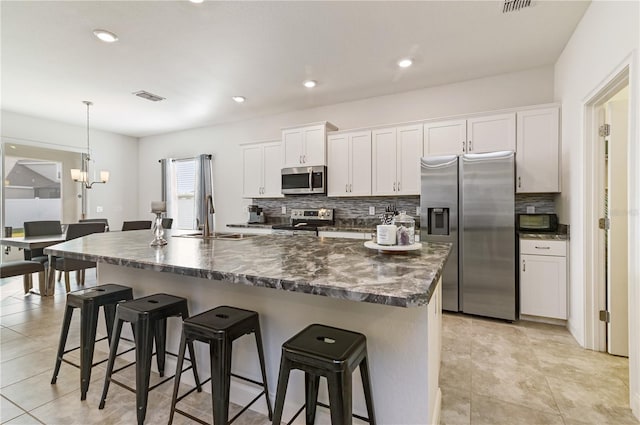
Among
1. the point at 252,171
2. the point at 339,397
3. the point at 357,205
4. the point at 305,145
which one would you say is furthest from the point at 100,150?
the point at 339,397

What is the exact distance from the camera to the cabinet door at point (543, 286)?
2920 mm

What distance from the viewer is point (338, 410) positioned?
1.11 meters

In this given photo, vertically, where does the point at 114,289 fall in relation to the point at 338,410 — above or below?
above

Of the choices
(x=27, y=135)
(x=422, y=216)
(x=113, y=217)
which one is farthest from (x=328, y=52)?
(x=113, y=217)

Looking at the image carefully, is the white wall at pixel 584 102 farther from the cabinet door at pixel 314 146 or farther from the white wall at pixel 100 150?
the white wall at pixel 100 150

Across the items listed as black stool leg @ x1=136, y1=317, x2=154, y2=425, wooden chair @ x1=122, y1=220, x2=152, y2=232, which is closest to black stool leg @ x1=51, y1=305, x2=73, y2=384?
black stool leg @ x1=136, y1=317, x2=154, y2=425

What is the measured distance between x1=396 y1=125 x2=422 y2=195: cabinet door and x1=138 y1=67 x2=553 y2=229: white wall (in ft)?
1.38

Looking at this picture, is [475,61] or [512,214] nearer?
[512,214]

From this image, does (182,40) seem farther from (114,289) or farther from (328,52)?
(114,289)

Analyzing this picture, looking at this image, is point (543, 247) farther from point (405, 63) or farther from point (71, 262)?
point (71, 262)

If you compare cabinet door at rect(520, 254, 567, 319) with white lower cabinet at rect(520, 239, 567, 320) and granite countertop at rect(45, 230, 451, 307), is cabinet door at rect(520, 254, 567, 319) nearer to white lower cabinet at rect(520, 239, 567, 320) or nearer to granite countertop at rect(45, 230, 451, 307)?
white lower cabinet at rect(520, 239, 567, 320)

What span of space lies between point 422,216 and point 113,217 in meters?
6.38

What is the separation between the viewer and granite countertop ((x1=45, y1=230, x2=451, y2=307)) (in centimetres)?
103

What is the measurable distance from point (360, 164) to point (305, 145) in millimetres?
891
